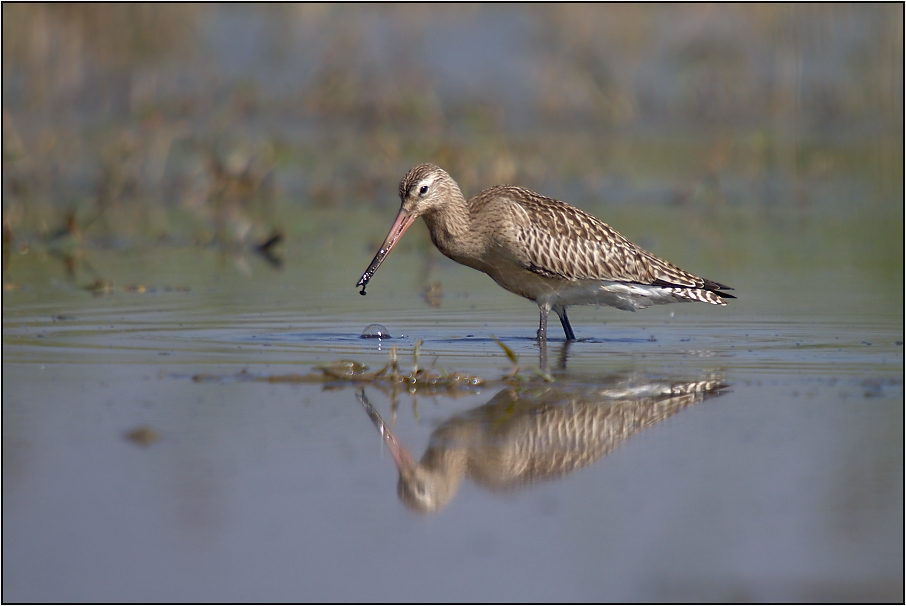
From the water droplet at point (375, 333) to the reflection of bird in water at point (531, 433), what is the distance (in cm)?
168

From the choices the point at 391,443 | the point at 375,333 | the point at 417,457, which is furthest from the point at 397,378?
the point at 375,333

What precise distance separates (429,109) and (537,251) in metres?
9.85

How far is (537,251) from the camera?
325 inches

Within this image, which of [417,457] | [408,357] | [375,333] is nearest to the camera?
[417,457]

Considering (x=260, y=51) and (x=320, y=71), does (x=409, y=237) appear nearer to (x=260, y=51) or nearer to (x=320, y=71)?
(x=320, y=71)

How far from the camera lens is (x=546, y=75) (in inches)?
860

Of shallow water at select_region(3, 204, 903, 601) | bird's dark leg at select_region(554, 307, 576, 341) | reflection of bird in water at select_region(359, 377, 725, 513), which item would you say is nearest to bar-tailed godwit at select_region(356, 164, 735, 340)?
bird's dark leg at select_region(554, 307, 576, 341)

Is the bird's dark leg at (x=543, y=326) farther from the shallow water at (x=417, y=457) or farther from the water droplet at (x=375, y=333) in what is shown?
the water droplet at (x=375, y=333)

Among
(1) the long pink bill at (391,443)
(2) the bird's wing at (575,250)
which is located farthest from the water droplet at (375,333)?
(1) the long pink bill at (391,443)

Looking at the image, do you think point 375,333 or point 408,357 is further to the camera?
point 375,333

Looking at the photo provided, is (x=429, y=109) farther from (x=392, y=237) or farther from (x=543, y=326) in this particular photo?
(x=543, y=326)

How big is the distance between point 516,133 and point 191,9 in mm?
4880

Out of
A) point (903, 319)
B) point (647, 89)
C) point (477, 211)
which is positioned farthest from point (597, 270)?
point (647, 89)

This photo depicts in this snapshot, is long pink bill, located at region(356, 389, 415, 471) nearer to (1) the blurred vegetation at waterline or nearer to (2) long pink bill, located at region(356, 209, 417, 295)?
(2) long pink bill, located at region(356, 209, 417, 295)
